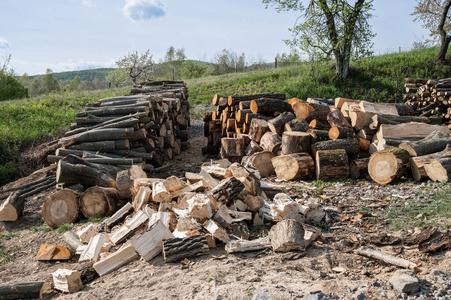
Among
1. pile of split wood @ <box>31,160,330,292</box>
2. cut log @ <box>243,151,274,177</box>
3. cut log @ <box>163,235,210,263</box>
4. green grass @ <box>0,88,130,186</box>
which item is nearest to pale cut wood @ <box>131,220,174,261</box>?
pile of split wood @ <box>31,160,330,292</box>

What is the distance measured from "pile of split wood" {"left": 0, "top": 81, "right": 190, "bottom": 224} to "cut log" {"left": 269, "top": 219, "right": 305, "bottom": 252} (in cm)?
343

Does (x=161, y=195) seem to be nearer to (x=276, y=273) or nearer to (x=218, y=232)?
(x=218, y=232)

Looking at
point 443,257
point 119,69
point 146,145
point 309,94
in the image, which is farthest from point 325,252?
point 119,69

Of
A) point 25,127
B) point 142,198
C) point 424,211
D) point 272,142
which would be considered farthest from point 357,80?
point 25,127

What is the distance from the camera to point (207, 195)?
15.3ft

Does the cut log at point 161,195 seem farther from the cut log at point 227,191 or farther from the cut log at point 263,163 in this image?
the cut log at point 263,163

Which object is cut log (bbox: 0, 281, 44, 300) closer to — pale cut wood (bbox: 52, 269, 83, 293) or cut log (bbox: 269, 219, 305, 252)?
pale cut wood (bbox: 52, 269, 83, 293)

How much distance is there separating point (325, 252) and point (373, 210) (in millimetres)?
1717

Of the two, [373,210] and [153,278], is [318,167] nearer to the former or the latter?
[373,210]

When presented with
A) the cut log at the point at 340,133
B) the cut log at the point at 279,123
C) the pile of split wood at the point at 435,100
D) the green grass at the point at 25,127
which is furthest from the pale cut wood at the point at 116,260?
the pile of split wood at the point at 435,100

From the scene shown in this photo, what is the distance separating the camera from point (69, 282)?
142 inches

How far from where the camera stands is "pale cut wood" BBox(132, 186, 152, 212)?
5105mm

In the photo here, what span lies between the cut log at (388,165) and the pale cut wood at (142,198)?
4.31 metres

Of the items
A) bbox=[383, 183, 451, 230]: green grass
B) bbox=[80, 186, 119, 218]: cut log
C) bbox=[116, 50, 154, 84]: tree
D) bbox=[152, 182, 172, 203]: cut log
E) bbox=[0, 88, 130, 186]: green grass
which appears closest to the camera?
bbox=[383, 183, 451, 230]: green grass
